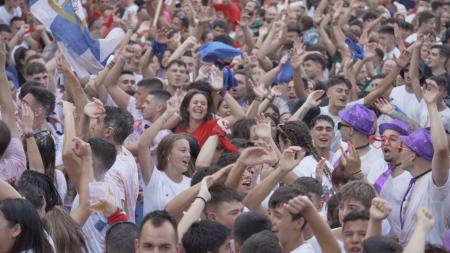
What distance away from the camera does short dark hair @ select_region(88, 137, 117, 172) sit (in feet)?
27.9

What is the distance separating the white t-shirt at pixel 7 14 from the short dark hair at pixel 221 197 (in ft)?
34.5

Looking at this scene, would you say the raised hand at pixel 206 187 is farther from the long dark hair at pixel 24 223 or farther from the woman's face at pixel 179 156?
the long dark hair at pixel 24 223

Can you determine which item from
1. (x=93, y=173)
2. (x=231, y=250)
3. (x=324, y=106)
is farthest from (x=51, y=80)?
(x=231, y=250)

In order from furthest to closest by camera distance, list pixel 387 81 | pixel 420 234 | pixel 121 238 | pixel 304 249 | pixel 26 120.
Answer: pixel 387 81 < pixel 26 120 < pixel 304 249 < pixel 121 238 < pixel 420 234

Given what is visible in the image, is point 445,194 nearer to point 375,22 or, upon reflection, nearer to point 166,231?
point 166,231

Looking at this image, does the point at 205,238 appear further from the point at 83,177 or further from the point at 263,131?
the point at 263,131

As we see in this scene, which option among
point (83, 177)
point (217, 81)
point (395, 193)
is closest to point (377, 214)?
point (83, 177)

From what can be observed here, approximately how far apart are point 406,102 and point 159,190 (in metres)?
4.52

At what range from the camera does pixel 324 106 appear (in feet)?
42.2

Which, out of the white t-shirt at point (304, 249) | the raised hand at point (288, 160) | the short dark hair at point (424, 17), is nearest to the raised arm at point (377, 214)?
the white t-shirt at point (304, 249)

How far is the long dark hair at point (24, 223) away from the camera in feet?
21.6

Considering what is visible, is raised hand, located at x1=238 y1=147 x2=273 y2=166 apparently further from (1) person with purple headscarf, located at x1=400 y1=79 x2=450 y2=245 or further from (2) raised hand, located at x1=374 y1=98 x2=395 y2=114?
(2) raised hand, located at x1=374 y1=98 x2=395 y2=114

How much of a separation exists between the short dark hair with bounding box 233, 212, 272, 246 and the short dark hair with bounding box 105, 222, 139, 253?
23.7 inches

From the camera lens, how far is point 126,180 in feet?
29.3
